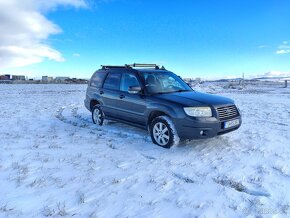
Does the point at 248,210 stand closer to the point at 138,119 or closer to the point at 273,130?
the point at 138,119

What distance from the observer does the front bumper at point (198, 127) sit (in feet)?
19.7

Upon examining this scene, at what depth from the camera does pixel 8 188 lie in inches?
166

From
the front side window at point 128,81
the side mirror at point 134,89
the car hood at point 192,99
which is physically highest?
the front side window at point 128,81

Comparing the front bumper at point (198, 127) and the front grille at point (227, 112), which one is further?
the front grille at point (227, 112)

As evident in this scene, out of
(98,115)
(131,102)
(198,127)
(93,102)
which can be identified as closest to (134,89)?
(131,102)

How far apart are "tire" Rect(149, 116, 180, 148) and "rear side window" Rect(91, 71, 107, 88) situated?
2899 millimetres

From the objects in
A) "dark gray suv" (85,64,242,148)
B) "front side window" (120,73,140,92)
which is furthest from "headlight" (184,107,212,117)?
"front side window" (120,73,140,92)

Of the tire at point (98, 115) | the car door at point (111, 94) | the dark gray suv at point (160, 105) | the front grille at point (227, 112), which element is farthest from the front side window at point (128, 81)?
the front grille at point (227, 112)

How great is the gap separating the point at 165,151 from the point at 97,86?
3.84 metres

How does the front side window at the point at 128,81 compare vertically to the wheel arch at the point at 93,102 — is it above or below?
above

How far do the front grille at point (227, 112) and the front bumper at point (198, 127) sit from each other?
0.19 m

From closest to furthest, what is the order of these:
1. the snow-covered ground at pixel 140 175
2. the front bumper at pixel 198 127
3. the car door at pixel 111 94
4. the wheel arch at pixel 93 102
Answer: the snow-covered ground at pixel 140 175 < the front bumper at pixel 198 127 < the car door at pixel 111 94 < the wheel arch at pixel 93 102

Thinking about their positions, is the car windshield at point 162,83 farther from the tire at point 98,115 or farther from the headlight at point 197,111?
the tire at point 98,115

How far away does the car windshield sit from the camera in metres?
7.20
